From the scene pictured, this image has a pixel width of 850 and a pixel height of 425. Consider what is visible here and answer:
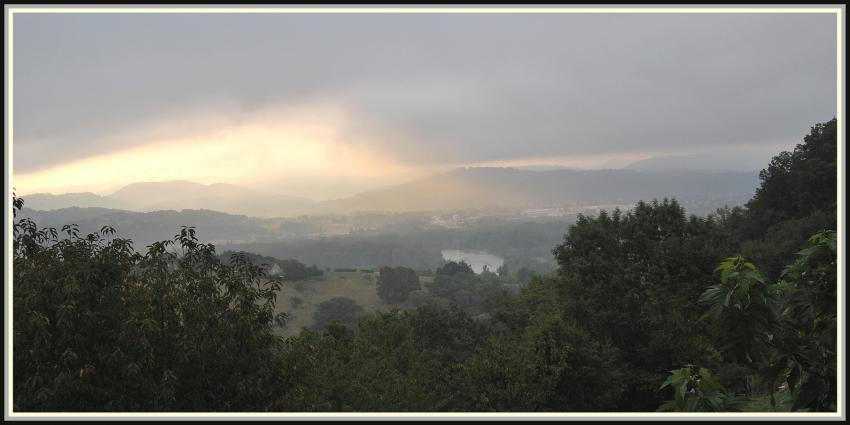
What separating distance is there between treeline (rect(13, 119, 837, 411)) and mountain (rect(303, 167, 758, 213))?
2730 cm

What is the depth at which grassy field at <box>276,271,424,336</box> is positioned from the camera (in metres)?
69.2

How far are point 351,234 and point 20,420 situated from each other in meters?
92.0

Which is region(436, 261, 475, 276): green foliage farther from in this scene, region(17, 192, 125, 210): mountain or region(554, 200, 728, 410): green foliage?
region(17, 192, 125, 210): mountain

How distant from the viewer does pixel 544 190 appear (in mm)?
65688

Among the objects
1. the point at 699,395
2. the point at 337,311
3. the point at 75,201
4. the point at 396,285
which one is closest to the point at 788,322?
the point at 699,395

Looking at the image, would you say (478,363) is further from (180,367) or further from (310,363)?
(180,367)

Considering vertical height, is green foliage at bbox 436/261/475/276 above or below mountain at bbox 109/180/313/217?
below

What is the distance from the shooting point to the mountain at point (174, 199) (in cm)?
1346

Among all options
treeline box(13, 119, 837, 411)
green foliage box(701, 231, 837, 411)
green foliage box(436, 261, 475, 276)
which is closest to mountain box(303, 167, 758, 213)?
green foliage box(436, 261, 475, 276)

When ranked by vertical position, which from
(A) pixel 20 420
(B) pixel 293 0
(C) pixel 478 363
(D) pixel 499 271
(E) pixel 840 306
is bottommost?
(D) pixel 499 271

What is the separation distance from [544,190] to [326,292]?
37974mm

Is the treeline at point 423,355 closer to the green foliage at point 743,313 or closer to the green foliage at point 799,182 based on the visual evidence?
the green foliage at point 743,313

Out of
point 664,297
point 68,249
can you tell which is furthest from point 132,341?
point 664,297

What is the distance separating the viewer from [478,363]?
53.1 ft
